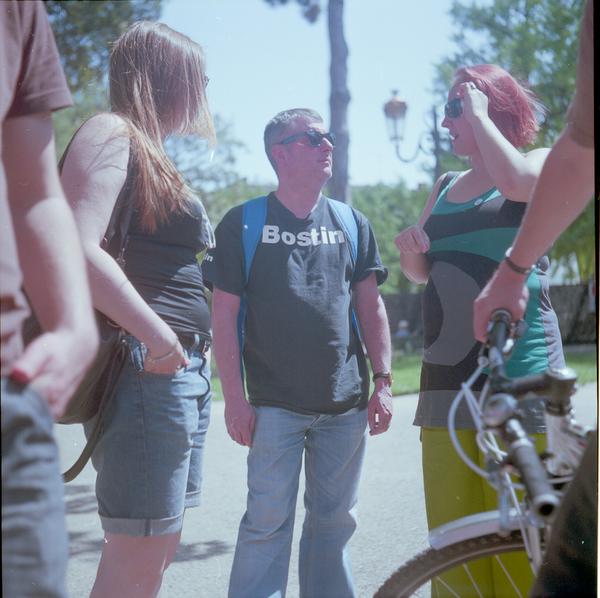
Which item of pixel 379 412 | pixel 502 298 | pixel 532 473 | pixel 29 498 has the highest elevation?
pixel 502 298

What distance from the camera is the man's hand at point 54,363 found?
1.45m

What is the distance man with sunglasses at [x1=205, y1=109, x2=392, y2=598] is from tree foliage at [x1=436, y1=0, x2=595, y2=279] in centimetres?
36

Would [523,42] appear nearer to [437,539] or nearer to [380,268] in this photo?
[380,268]

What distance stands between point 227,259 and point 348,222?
0.33 metres

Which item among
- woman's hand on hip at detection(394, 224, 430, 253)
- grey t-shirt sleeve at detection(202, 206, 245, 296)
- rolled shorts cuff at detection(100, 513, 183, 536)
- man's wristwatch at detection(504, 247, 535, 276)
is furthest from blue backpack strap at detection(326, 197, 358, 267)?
rolled shorts cuff at detection(100, 513, 183, 536)

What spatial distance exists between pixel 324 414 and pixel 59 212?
1007 mm

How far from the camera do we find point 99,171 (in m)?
1.99

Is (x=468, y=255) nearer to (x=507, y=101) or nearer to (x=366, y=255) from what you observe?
(x=366, y=255)

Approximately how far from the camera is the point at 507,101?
7.41 feet

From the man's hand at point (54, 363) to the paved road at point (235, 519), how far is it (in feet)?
2.55

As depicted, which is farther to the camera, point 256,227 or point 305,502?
point 305,502

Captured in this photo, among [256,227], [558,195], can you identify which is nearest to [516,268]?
[558,195]

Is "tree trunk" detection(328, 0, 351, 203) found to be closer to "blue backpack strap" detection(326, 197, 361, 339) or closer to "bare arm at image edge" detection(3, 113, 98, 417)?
"blue backpack strap" detection(326, 197, 361, 339)

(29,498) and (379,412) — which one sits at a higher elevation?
(29,498)
